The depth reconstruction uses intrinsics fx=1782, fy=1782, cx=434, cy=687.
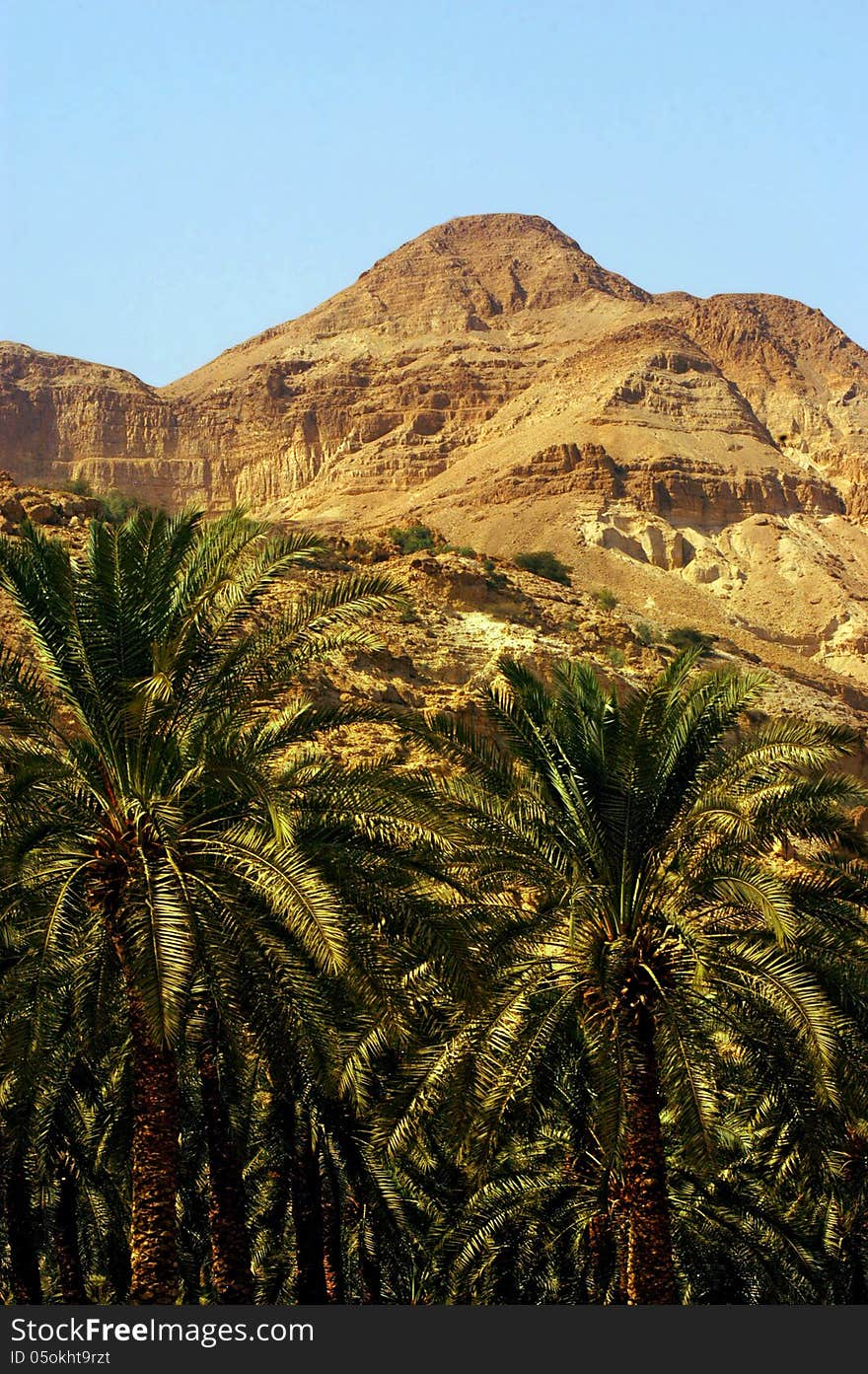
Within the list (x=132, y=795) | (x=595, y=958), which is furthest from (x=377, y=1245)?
(x=132, y=795)

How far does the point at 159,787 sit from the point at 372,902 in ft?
6.55

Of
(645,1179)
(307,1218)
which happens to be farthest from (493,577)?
(645,1179)

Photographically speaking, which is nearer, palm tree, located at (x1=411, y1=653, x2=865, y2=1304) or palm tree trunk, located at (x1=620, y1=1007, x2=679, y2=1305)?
A: palm tree, located at (x1=411, y1=653, x2=865, y2=1304)

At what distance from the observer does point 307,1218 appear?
56.2 feet

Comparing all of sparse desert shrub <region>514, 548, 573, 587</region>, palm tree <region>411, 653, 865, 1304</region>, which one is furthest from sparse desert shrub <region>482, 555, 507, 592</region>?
palm tree <region>411, 653, 865, 1304</region>

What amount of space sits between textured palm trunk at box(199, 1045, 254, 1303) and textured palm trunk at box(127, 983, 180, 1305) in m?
1.78

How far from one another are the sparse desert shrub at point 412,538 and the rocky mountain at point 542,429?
15.4 m

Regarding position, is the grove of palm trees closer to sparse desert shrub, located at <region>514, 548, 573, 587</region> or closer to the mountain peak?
sparse desert shrub, located at <region>514, 548, 573, 587</region>

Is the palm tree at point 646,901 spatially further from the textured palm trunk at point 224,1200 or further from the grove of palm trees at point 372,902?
the textured palm trunk at point 224,1200

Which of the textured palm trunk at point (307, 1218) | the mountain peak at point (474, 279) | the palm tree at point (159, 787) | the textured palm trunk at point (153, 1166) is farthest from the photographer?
the mountain peak at point (474, 279)

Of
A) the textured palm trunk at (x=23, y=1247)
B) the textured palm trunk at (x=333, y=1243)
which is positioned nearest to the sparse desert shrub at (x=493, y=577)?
the textured palm trunk at (x=333, y=1243)

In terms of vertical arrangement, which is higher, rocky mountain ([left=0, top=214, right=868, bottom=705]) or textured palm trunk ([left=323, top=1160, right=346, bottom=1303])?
rocky mountain ([left=0, top=214, right=868, bottom=705])

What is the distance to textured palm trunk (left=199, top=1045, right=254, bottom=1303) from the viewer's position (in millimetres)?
15289

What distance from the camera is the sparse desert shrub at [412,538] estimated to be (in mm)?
60031
